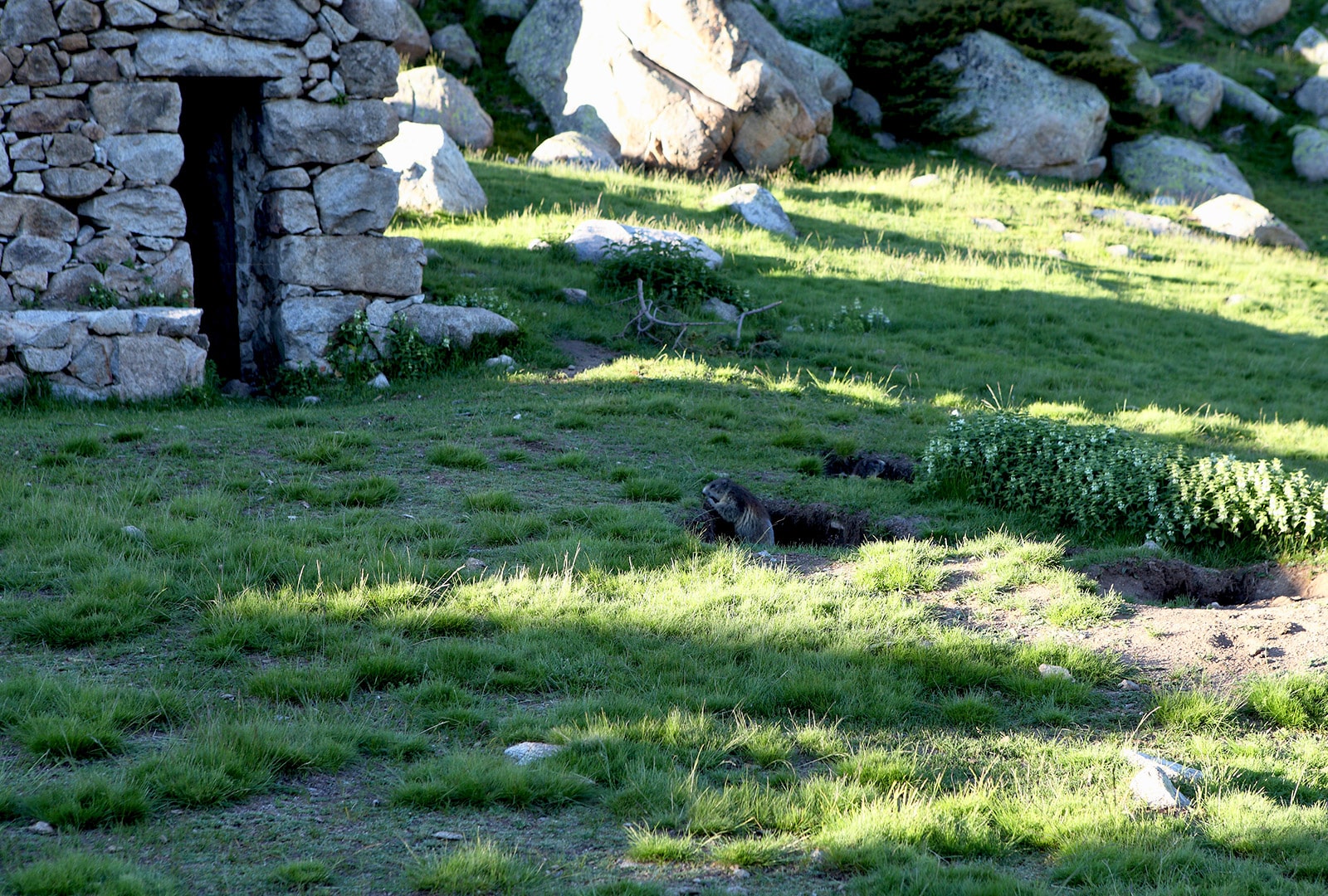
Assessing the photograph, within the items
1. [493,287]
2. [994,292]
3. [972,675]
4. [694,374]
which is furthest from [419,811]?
[994,292]

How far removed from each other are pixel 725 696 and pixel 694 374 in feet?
22.4

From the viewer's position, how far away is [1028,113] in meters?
25.3

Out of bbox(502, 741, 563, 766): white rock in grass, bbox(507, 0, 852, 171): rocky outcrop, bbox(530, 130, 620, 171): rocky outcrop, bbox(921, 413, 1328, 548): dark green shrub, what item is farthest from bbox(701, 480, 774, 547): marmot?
bbox(507, 0, 852, 171): rocky outcrop

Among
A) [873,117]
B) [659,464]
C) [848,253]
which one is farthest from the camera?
[873,117]

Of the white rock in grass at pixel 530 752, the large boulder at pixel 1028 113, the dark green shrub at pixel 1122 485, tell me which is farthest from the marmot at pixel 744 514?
the large boulder at pixel 1028 113

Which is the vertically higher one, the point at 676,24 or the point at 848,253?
the point at 676,24

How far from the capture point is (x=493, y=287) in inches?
550

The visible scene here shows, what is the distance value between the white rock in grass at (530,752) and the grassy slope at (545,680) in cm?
10

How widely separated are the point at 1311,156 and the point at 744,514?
27.3 m

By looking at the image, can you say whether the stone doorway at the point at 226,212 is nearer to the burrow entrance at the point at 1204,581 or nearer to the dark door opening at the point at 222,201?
the dark door opening at the point at 222,201

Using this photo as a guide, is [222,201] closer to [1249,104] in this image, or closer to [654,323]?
[654,323]

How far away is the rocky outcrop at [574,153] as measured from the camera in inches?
828

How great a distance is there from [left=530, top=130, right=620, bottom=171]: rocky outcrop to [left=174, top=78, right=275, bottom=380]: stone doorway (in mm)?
8871

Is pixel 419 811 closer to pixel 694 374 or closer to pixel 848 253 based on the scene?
pixel 694 374
